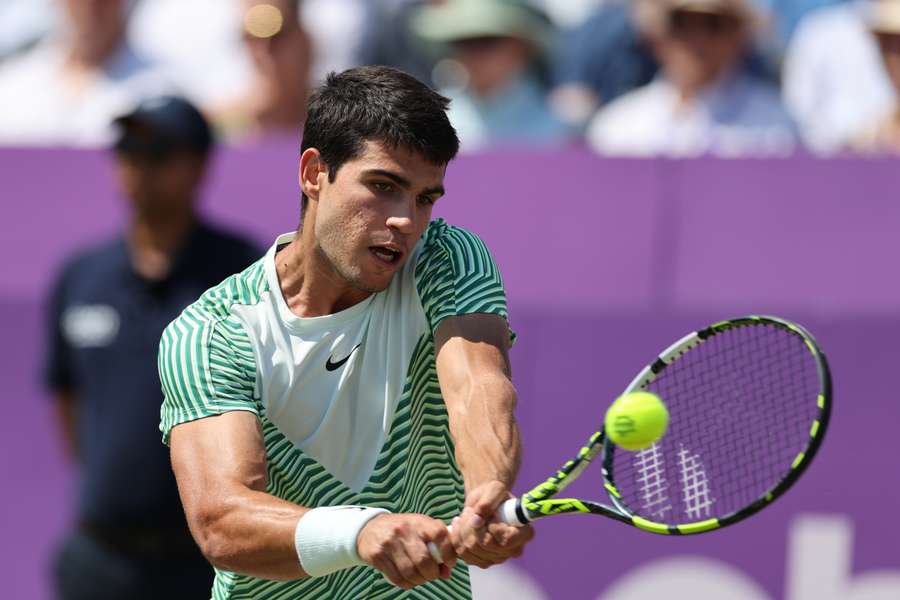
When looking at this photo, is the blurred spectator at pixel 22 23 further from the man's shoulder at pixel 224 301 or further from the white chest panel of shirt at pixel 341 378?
the white chest panel of shirt at pixel 341 378

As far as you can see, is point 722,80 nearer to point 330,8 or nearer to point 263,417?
point 330,8

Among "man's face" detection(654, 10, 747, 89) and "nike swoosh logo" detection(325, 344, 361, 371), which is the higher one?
"man's face" detection(654, 10, 747, 89)

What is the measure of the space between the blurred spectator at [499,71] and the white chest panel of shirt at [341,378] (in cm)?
481

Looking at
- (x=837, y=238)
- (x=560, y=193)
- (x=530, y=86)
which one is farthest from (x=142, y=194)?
(x=837, y=238)

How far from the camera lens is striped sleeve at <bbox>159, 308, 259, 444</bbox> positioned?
436cm

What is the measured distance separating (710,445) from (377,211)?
4.75 feet

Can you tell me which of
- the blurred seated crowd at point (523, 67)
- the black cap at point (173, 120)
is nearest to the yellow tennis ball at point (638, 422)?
the black cap at point (173, 120)

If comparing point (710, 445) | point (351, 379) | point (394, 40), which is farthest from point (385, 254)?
point (394, 40)

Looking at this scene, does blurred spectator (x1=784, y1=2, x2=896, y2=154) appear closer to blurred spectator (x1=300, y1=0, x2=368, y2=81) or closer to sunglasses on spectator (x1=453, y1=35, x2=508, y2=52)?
sunglasses on spectator (x1=453, y1=35, x2=508, y2=52)

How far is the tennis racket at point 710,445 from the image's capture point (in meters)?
4.26

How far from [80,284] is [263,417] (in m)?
3.59

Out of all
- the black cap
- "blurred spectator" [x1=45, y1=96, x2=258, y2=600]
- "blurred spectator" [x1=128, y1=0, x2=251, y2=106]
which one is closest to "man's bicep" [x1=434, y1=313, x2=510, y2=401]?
"blurred spectator" [x1=45, y1=96, x2=258, y2=600]

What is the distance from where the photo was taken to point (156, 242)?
7762mm

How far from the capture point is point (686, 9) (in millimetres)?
8930
